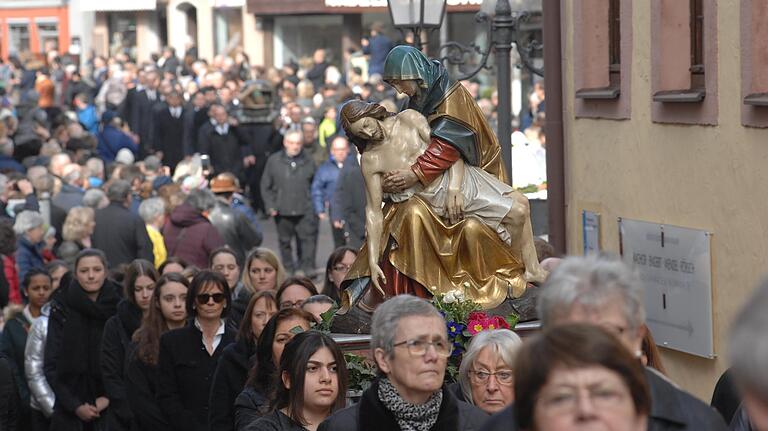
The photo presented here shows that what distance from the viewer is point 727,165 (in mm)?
13031

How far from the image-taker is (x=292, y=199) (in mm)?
23766

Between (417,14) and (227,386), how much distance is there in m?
5.44

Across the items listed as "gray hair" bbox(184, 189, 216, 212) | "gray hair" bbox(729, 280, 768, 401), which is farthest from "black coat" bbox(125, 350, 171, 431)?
"gray hair" bbox(729, 280, 768, 401)

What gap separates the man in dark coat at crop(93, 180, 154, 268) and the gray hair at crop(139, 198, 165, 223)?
14 centimetres

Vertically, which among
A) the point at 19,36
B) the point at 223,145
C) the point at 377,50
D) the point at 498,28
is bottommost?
the point at 223,145

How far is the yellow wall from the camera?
12734 mm

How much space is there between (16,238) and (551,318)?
12664 mm

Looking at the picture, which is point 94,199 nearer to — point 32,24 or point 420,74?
point 420,74

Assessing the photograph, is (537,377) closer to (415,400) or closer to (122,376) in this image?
(415,400)

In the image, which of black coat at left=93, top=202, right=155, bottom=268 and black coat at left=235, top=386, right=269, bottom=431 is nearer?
black coat at left=235, top=386, right=269, bottom=431

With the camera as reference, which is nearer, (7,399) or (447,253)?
(447,253)

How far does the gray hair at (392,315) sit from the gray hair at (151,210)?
458 inches

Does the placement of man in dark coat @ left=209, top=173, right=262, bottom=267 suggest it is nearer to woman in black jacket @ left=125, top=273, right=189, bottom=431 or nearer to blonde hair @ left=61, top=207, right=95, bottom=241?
blonde hair @ left=61, top=207, right=95, bottom=241

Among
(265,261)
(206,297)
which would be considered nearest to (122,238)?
(265,261)
